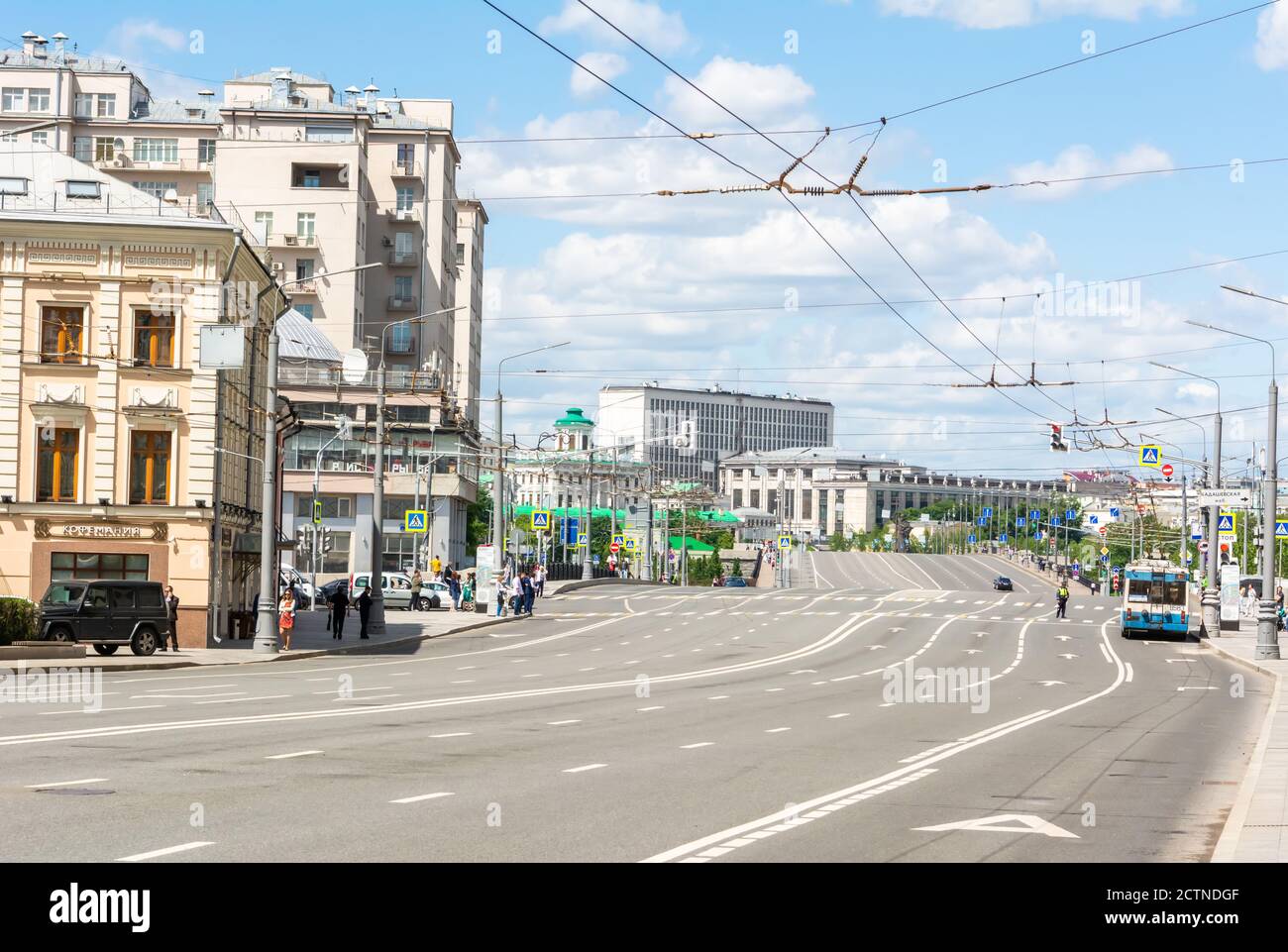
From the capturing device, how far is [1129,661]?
151 ft

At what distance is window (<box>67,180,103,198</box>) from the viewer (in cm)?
4369

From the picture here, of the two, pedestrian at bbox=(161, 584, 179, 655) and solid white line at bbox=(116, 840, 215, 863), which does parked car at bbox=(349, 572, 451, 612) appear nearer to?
pedestrian at bbox=(161, 584, 179, 655)

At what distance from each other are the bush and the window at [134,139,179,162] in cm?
7352

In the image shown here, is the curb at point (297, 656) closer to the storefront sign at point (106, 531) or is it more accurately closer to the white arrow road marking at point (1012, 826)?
the storefront sign at point (106, 531)

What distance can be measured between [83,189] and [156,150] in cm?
6284

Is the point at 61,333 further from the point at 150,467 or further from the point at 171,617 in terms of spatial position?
the point at 171,617

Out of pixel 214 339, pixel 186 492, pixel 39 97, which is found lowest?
pixel 186 492

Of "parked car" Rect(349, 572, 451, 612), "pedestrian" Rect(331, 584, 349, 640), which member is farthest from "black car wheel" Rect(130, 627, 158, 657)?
"parked car" Rect(349, 572, 451, 612)

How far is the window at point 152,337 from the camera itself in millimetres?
41969
